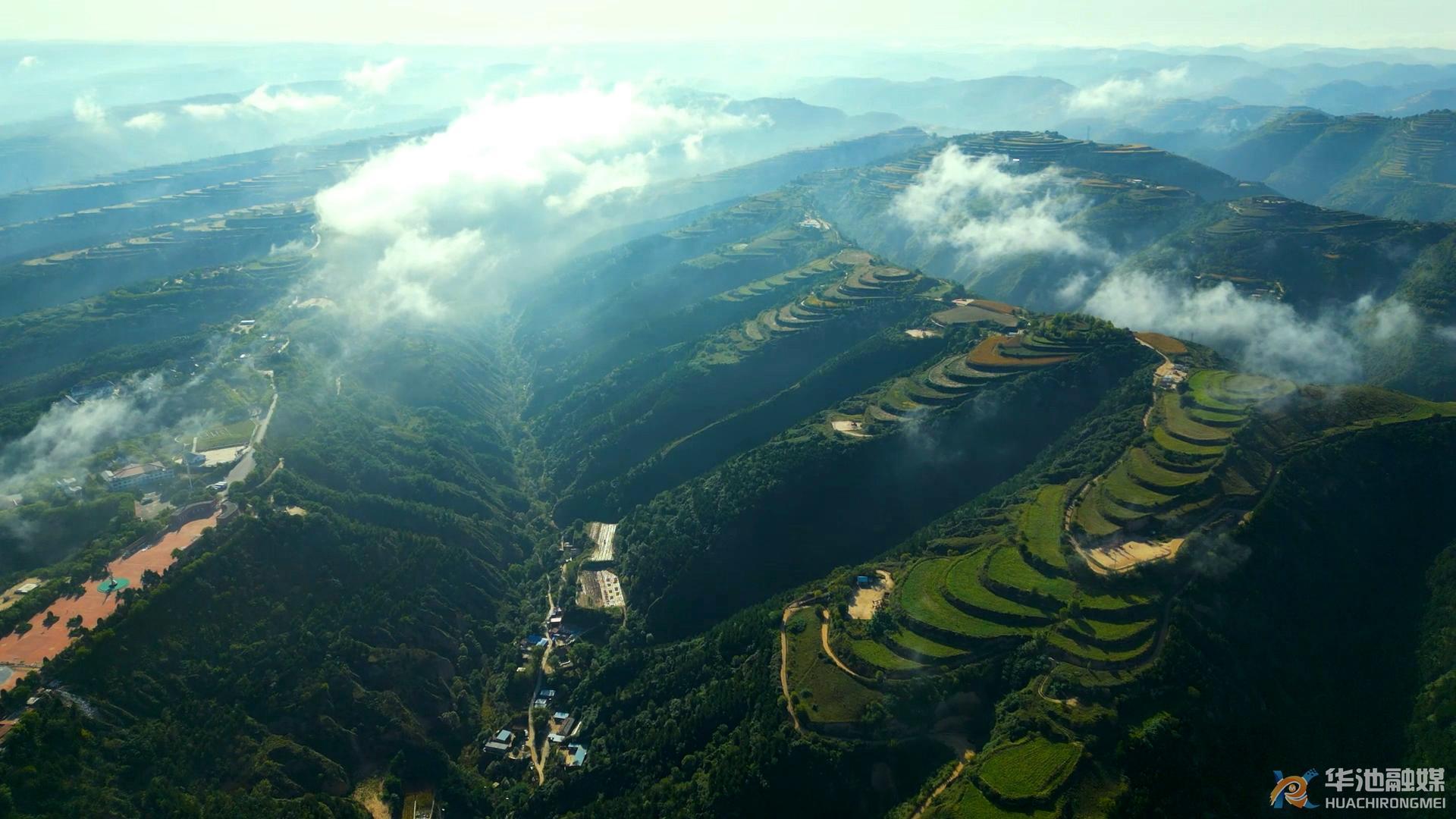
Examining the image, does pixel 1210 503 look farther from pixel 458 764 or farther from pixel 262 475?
pixel 262 475

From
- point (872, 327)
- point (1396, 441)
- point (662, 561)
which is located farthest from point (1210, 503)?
point (872, 327)

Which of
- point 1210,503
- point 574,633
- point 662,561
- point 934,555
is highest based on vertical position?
point 1210,503

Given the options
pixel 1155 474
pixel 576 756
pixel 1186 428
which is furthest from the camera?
pixel 1186 428

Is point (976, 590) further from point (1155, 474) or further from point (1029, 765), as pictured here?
point (1155, 474)

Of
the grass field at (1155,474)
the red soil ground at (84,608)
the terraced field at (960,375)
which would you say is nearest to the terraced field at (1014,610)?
the grass field at (1155,474)

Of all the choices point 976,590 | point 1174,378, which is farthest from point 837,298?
point 976,590
